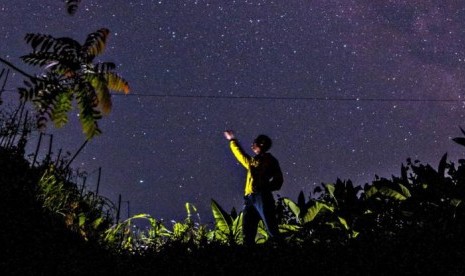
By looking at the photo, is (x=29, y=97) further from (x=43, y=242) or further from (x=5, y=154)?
(x=5, y=154)

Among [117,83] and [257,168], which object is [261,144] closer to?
[257,168]

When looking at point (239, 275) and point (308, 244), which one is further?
point (308, 244)

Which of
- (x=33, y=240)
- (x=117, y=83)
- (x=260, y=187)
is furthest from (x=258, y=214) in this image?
(x=33, y=240)

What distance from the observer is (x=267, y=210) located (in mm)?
5629

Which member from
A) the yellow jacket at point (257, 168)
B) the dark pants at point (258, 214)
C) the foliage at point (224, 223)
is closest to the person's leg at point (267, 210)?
the dark pants at point (258, 214)

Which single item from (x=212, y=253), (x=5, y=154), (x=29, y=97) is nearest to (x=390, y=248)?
(x=212, y=253)

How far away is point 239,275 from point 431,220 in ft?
9.82

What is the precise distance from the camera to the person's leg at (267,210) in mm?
5609

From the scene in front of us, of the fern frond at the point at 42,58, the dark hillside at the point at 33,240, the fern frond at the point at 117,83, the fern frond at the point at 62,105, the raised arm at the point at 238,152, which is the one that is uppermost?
the fern frond at the point at 117,83

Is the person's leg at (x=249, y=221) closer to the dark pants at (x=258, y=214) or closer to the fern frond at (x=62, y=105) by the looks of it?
the dark pants at (x=258, y=214)

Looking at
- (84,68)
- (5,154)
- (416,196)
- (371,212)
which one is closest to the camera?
(84,68)

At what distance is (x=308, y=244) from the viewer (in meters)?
5.82

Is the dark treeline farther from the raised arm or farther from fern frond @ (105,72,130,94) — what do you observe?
fern frond @ (105,72,130,94)

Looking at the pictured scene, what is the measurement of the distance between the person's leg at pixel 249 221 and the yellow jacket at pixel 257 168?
0.51ft
